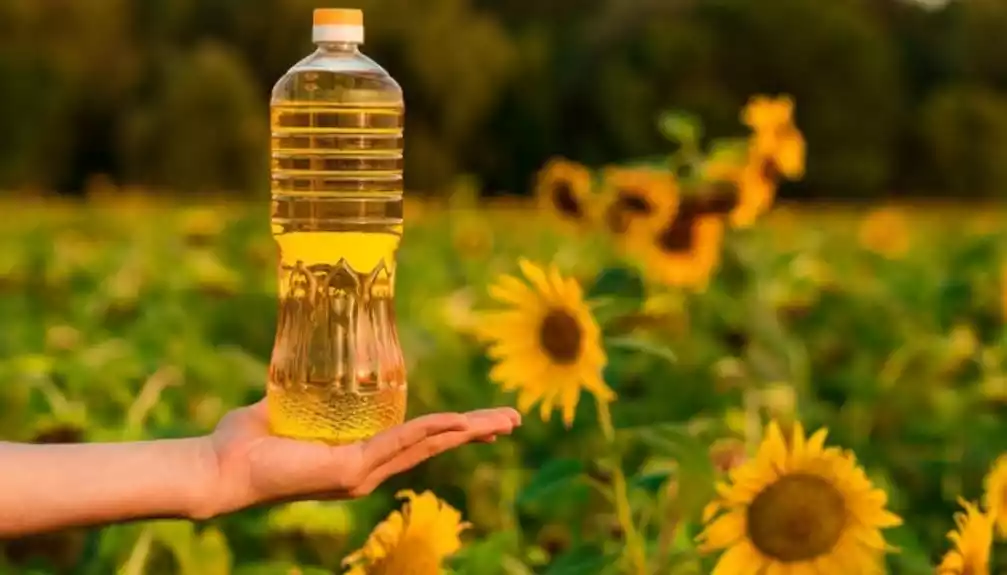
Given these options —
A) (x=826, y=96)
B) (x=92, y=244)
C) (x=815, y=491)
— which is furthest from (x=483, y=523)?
(x=826, y=96)

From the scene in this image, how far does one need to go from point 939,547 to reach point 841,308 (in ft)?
8.77

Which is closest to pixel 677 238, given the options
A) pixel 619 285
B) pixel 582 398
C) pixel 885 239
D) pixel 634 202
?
pixel 634 202

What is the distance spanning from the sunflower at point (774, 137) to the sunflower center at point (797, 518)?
1.89 meters

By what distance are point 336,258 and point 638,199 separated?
1.84 m

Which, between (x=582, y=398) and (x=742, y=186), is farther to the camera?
(x=742, y=186)

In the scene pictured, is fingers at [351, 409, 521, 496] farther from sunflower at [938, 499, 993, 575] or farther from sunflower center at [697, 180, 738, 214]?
sunflower center at [697, 180, 738, 214]

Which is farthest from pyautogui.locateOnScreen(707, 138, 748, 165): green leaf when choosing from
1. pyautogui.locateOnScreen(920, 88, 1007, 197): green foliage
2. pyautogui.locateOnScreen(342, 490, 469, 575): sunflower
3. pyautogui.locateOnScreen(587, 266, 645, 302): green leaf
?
pyautogui.locateOnScreen(920, 88, 1007, 197): green foliage

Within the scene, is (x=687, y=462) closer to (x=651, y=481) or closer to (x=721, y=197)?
(x=651, y=481)

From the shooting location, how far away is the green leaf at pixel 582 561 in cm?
253

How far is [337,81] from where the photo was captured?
8.34 feet

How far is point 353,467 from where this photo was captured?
203cm

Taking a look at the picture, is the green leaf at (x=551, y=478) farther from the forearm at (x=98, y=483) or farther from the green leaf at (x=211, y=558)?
the forearm at (x=98, y=483)

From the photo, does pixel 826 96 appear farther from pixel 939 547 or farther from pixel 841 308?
pixel 939 547

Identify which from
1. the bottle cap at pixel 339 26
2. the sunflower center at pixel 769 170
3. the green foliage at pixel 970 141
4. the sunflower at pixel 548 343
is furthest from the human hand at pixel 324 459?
the green foliage at pixel 970 141
